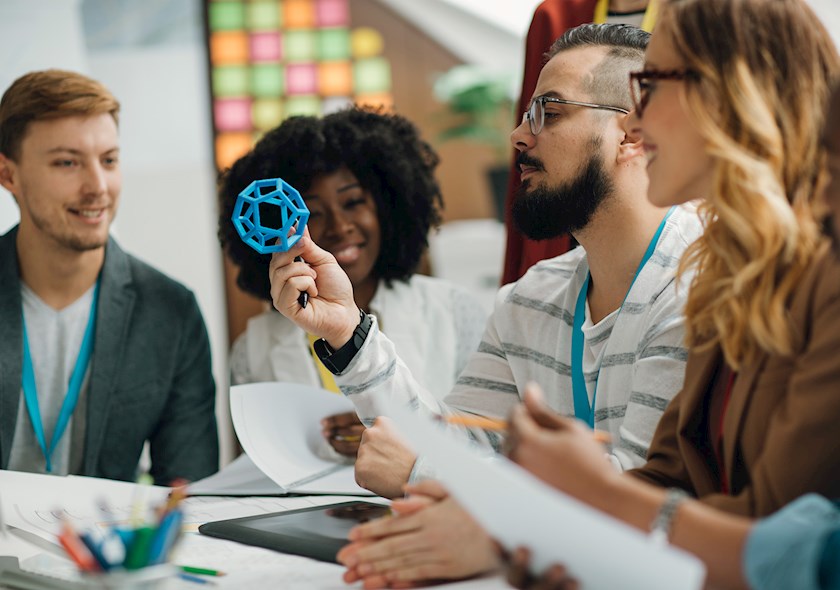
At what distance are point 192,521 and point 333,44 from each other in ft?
9.19

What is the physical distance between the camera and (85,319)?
215cm

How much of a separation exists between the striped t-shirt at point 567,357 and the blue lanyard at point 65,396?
0.79 meters

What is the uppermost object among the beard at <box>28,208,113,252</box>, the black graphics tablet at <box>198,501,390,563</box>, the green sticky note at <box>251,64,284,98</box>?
the green sticky note at <box>251,64,284,98</box>

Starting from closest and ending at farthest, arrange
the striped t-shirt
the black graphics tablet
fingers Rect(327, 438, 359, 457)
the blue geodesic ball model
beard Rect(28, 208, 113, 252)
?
1. the black graphics tablet
2. the striped t-shirt
3. the blue geodesic ball model
4. fingers Rect(327, 438, 359, 457)
5. beard Rect(28, 208, 113, 252)

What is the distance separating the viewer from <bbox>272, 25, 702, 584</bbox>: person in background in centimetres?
146

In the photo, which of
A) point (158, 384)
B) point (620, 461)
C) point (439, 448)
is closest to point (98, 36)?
point (158, 384)

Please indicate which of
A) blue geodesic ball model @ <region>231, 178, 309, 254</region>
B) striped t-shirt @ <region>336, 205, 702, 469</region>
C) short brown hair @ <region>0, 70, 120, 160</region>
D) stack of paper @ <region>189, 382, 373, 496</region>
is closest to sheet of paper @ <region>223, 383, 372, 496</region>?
stack of paper @ <region>189, 382, 373, 496</region>

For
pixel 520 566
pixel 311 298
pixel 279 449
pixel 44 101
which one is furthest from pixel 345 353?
pixel 44 101

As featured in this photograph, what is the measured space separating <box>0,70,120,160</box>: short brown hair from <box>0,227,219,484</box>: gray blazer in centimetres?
23

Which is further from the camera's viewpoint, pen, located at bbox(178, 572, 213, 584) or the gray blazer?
the gray blazer

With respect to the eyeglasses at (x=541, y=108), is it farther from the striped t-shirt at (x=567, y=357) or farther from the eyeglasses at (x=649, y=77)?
the eyeglasses at (x=649, y=77)

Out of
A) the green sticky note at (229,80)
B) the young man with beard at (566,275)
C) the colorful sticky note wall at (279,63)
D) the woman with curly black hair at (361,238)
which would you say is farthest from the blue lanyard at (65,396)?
the green sticky note at (229,80)

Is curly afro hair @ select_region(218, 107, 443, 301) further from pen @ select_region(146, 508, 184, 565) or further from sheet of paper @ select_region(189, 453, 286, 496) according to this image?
pen @ select_region(146, 508, 184, 565)

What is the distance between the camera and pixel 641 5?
201 centimetres
